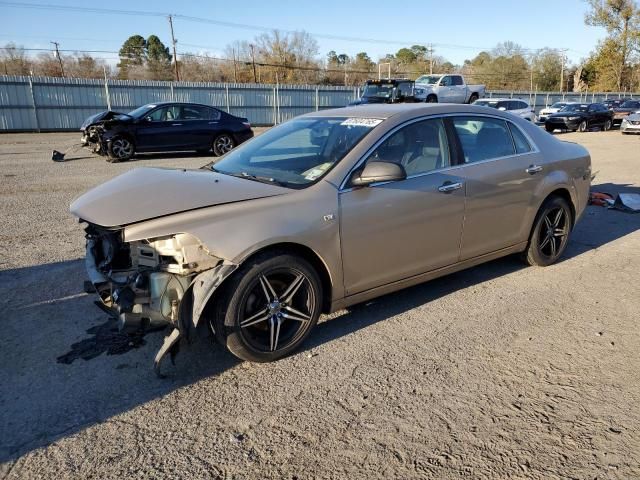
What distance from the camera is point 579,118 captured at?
2681 centimetres

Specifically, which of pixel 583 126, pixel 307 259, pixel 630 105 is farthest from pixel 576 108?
pixel 307 259

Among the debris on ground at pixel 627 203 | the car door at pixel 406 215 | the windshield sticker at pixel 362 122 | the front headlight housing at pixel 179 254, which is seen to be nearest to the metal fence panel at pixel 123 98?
the debris on ground at pixel 627 203

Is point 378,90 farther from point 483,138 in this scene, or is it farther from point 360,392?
point 360,392

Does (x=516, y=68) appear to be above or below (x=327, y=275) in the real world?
above

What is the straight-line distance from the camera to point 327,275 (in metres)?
3.65

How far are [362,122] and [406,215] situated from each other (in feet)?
2.80

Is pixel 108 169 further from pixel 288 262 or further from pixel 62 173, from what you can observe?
pixel 288 262

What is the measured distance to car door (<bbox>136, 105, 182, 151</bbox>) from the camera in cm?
1409

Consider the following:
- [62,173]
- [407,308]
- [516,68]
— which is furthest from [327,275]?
[516,68]

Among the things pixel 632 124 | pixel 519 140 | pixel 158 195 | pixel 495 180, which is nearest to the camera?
pixel 158 195

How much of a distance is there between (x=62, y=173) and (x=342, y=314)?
998 cm

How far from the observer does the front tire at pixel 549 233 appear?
5.25 metres

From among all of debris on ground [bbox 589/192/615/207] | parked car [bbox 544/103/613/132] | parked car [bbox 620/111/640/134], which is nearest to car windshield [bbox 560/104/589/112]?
parked car [bbox 544/103/613/132]

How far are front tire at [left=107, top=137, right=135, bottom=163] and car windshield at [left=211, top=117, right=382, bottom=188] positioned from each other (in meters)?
10.3
